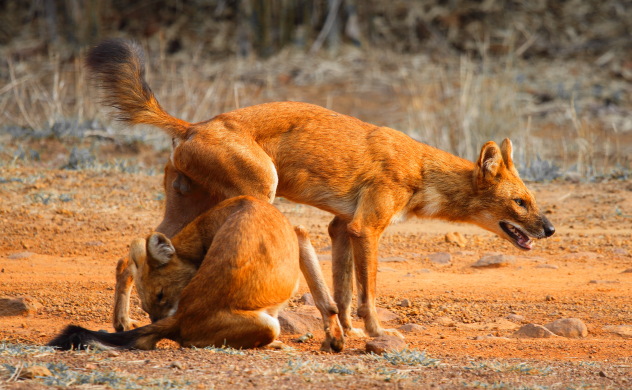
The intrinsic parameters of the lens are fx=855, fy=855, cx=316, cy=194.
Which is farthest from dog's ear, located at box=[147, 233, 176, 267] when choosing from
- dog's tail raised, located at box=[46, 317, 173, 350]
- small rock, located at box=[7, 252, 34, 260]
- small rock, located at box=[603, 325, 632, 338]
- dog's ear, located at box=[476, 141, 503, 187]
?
small rock, located at box=[7, 252, 34, 260]

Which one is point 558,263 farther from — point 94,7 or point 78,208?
point 94,7

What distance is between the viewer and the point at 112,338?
5.59m

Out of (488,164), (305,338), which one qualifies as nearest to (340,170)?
(488,164)

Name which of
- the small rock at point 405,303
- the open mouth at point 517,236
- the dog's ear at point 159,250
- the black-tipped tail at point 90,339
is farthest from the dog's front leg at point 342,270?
the black-tipped tail at point 90,339

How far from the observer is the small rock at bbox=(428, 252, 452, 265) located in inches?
373

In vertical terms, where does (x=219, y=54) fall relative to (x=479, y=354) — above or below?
above

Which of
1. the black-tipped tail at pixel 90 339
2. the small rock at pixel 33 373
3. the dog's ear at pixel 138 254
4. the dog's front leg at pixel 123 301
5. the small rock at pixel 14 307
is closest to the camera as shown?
the small rock at pixel 33 373

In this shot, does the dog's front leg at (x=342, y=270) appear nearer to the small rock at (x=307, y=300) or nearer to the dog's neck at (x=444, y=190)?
the small rock at (x=307, y=300)

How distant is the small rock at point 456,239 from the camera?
33.3 ft

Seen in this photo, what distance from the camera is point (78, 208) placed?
10.8m

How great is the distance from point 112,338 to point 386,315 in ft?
9.37

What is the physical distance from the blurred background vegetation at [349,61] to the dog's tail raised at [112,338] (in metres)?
8.91

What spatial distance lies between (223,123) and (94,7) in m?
16.1

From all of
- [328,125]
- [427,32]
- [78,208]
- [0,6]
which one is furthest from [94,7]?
[328,125]
